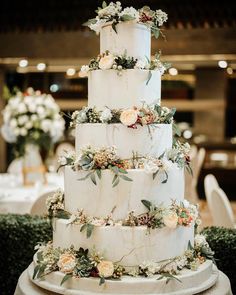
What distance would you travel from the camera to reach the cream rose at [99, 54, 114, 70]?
3.31m

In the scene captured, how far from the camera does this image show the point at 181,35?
8.72 m

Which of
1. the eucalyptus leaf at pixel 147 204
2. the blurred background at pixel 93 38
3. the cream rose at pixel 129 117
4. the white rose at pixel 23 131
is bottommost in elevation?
the eucalyptus leaf at pixel 147 204

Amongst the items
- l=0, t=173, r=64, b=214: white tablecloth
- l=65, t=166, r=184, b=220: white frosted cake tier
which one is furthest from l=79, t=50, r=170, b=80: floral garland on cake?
l=0, t=173, r=64, b=214: white tablecloth

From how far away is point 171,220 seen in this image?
123 inches

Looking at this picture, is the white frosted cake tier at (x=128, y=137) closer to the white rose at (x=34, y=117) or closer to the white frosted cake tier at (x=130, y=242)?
the white frosted cake tier at (x=130, y=242)

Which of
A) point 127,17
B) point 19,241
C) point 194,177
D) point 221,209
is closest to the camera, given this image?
point 127,17

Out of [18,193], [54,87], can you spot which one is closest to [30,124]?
[18,193]

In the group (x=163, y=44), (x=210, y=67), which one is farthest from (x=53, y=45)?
(x=210, y=67)

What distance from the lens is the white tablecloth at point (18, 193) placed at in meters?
5.71

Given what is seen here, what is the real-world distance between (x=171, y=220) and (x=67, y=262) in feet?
2.11

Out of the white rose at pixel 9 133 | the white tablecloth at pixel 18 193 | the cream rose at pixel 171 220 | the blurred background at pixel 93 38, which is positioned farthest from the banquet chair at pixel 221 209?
the blurred background at pixel 93 38

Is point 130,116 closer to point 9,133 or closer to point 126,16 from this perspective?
point 126,16

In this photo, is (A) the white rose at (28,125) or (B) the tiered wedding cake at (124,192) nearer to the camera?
(B) the tiered wedding cake at (124,192)

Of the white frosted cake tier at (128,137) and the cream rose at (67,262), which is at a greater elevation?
the white frosted cake tier at (128,137)
